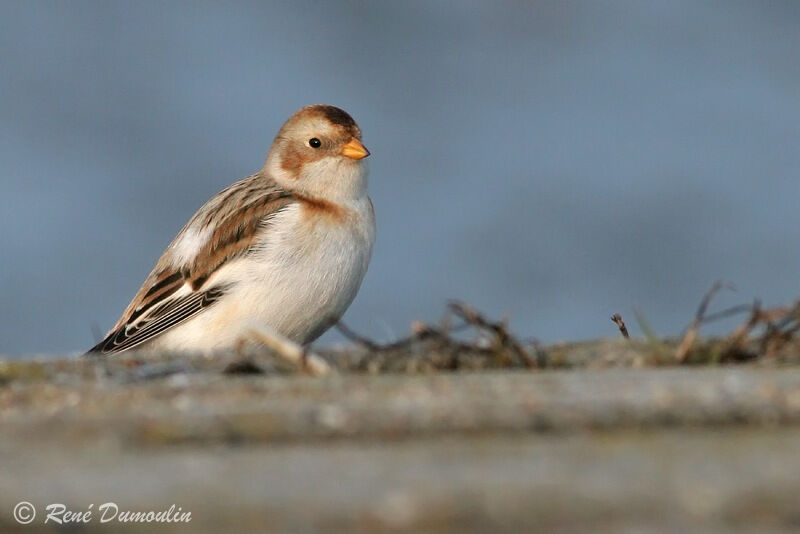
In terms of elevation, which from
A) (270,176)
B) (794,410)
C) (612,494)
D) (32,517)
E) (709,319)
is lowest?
(32,517)

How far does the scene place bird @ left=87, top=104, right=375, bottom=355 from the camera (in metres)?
5.91

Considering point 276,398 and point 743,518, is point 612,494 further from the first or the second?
point 276,398

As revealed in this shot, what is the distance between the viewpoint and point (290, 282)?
5918 mm

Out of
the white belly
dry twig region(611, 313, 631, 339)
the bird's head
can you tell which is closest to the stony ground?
dry twig region(611, 313, 631, 339)

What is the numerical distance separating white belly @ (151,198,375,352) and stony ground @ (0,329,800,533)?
10.8ft

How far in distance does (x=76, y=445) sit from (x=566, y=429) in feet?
2.63

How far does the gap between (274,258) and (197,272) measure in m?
0.53

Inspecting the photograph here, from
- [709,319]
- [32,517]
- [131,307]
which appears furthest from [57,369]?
[131,307]

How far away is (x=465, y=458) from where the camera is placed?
1.84 metres

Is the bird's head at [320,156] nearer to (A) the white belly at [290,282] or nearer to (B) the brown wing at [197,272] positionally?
(B) the brown wing at [197,272]

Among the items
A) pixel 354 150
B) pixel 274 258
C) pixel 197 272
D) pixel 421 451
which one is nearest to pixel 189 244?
pixel 197 272

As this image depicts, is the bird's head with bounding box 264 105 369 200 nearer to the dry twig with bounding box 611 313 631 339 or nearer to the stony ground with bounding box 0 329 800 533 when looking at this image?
the dry twig with bounding box 611 313 631 339

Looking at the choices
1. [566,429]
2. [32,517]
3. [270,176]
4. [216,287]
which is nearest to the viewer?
[32,517]

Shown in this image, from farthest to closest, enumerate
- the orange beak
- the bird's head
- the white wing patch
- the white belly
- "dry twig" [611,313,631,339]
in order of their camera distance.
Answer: the orange beak < the bird's head < the white wing patch < the white belly < "dry twig" [611,313,631,339]
